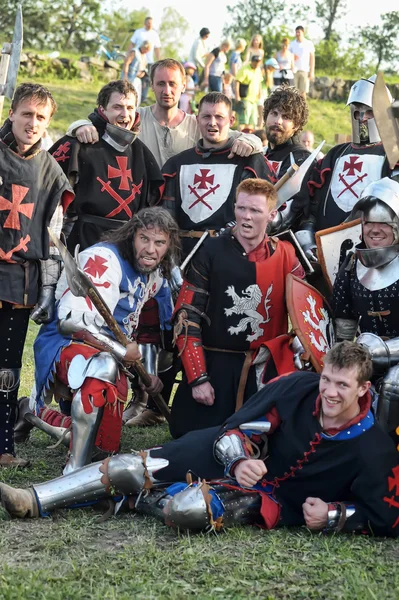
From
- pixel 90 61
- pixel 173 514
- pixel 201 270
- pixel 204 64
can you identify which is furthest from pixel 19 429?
pixel 90 61

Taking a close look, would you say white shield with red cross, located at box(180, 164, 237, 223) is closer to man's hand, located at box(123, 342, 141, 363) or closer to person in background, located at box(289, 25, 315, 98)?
man's hand, located at box(123, 342, 141, 363)

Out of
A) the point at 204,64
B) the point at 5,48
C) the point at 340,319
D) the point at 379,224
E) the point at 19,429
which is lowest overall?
the point at 19,429

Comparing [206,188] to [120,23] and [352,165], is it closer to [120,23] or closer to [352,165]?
[352,165]

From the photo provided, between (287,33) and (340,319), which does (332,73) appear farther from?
(340,319)

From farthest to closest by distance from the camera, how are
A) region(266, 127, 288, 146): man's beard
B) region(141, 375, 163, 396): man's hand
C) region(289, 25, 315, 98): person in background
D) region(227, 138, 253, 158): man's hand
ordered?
1. region(289, 25, 315, 98): person in background
2. region(266, 127, 288, 146): man's beard
3. region(227, 138, 253, 158): man's hand
4. region(141, 375, 163, 396): man's hand

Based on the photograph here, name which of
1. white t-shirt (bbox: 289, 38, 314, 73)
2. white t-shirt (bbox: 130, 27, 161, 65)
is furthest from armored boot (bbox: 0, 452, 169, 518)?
white t-shirt (bbox: 289, 38, 314, 73)

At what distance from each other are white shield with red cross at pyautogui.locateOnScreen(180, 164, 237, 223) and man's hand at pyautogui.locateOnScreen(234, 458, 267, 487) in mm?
2292

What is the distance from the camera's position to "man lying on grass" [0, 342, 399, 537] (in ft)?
12.6

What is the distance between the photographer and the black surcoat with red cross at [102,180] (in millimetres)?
5652

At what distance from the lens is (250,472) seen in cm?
380

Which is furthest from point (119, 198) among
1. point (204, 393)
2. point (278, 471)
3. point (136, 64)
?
point (136, 64)

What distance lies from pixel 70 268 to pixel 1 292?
0.42 m

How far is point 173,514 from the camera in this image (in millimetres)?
3826

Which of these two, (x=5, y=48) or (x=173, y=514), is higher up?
(x=5, y=48)
